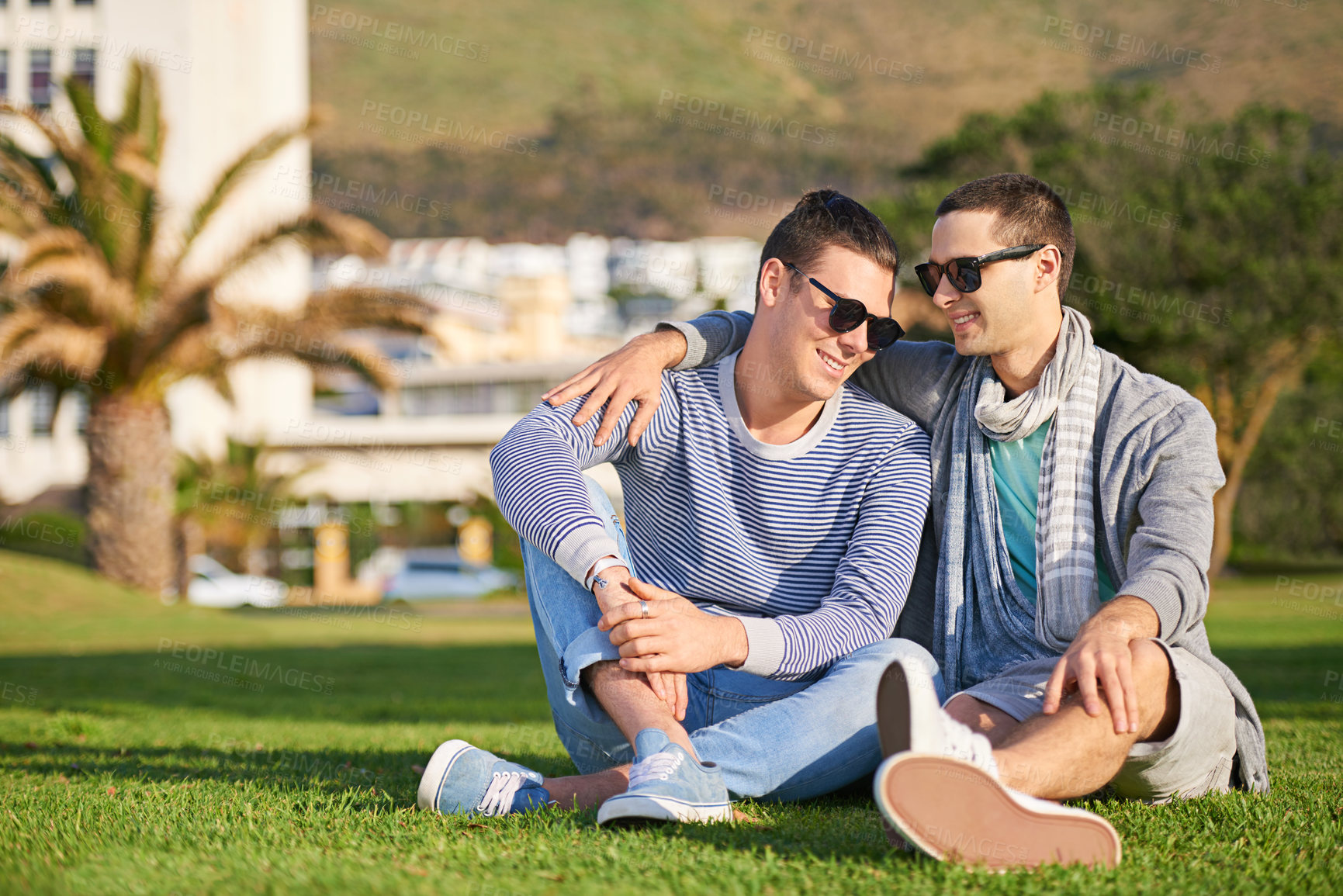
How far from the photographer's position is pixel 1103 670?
2572 mm

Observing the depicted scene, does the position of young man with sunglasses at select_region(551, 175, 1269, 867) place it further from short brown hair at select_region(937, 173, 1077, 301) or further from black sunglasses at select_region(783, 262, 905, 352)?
black sunglasses at select_region(783, 262, 905, 352)

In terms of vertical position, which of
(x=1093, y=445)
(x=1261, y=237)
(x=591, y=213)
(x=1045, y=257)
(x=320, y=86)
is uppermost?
(x=320, y=86)

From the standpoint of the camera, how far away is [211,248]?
3462 centimetres

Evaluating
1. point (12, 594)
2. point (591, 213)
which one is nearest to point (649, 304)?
point (591, 213)

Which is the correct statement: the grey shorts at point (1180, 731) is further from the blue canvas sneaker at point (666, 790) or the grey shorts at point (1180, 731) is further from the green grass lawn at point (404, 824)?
the blue canvas sneaker at point (666, 790)

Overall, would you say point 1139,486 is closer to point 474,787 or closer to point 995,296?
point 995,296

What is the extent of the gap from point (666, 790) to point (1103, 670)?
3.38 feet

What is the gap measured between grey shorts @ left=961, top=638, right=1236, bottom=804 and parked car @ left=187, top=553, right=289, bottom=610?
23238 millimetres

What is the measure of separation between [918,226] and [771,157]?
337 feet

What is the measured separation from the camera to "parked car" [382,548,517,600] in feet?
94.8

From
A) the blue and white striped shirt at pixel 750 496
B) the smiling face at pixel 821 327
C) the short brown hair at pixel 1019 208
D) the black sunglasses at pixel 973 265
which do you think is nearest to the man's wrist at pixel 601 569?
the blue and white striped shirt at pixel 750 496

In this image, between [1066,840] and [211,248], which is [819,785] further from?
[211,248]

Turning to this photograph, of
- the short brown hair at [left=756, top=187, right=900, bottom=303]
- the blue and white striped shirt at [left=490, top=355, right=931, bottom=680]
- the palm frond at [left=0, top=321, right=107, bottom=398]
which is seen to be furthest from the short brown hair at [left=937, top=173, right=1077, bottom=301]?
the palm frond at [left=0, top=321, right=107, bottom=398]

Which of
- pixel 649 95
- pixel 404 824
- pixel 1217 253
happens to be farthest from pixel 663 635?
pixel 649 95
